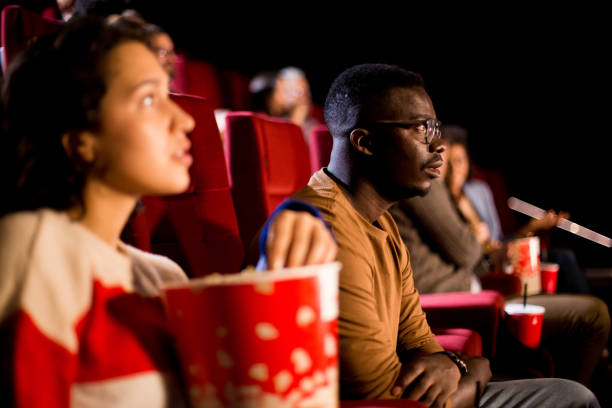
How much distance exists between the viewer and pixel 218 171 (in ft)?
2.90

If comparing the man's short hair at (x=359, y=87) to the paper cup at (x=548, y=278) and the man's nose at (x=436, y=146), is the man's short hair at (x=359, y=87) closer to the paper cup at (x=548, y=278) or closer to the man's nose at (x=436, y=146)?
the man's nose at (x=436, y=146)

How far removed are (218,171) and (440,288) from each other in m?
0.55

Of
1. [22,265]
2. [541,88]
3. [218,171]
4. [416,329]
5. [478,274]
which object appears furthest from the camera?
[541,88]

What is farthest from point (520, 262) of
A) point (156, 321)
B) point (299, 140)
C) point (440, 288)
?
point (156, 321)

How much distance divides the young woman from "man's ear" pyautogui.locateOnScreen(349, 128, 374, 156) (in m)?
0.36

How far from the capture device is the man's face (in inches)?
29.5

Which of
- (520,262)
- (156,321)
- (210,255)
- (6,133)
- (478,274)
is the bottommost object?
(478,274)

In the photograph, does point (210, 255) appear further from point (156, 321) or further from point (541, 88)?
point (541, 88)

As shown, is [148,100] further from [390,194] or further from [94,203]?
[390,194]

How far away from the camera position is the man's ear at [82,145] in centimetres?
40

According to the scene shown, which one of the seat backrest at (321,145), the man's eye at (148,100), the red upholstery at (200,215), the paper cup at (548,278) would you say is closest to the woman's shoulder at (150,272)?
the man's eye at (148,100)

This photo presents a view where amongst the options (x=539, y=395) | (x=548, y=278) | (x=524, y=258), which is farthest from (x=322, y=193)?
(x=548, y=278)

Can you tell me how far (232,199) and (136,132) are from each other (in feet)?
1.88

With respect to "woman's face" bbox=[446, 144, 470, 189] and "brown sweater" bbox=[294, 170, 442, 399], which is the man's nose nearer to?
"brown sweater" bbox=[294, 170, 442, 399]
